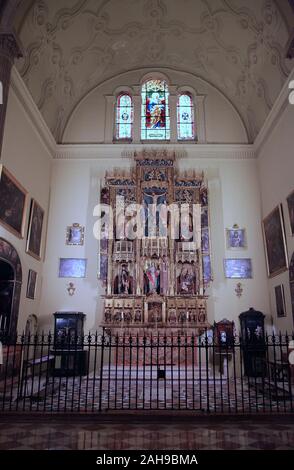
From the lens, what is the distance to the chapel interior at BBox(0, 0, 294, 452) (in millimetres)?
13352

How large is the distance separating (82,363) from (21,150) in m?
7.71

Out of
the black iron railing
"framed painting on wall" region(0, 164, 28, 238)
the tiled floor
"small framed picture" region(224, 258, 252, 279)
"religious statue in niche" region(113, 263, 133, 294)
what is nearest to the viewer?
the tiled floor

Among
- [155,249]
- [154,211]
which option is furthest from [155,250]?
[154,211]

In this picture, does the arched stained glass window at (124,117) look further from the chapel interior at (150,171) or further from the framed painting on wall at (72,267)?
the framed painting on wall at (72,267)

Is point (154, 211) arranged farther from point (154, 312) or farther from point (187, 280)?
point (154, 312)

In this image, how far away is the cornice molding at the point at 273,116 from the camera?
13034mm

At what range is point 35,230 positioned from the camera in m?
14.6

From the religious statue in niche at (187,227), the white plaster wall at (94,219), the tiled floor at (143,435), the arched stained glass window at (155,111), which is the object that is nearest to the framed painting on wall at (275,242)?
the white plaster wall at (94,219)

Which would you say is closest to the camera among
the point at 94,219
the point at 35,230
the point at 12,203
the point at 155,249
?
the point at 12,203

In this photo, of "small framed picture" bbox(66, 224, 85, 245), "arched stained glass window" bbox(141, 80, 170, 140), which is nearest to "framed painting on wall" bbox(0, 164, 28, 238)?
"small framed picture" bbox(66, 224, 85, 245)

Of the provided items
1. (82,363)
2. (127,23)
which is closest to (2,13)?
(127,23)

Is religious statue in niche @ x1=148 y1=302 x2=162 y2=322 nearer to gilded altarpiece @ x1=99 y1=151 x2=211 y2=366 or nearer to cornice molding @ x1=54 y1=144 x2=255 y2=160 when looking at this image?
gilded altarpiece @ x1=99 y1=151 x2=211 y2=366

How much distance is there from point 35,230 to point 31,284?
203 cm

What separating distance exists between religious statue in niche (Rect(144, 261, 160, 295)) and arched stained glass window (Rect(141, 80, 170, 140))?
20.0 feet
